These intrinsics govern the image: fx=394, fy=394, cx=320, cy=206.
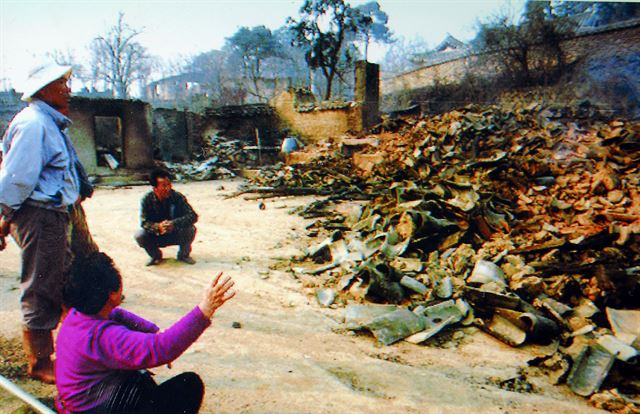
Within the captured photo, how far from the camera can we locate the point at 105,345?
1346 mm

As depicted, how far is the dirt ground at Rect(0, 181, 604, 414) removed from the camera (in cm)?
207

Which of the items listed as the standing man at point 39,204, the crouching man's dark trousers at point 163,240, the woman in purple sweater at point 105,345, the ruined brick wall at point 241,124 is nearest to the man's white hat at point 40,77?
the standing man at point 39,204

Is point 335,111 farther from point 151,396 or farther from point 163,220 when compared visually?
point 151,396

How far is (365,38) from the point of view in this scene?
25047 mm

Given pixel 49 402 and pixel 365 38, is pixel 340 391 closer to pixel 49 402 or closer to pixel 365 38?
pixel 49 402

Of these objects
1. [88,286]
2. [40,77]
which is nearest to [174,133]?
[40,77]

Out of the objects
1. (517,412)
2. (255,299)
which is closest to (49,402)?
(255,299)

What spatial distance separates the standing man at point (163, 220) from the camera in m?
4.17

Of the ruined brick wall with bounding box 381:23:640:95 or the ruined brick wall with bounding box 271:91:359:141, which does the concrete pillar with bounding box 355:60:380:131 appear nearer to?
the ruined brick wall with bounding box 271:91:359:141

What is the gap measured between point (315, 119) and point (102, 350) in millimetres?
15298

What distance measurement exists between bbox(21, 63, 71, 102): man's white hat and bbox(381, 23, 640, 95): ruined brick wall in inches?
726

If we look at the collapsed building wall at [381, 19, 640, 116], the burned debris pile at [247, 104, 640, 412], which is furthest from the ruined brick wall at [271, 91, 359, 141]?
the collapsed building wall at [381, 19, 640, 116]

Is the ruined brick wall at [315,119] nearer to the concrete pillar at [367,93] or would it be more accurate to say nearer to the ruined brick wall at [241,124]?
the concrete pillar at [367,93]

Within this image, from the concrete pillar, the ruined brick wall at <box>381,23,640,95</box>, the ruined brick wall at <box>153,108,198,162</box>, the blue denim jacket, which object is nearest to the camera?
the blue denim jacket
